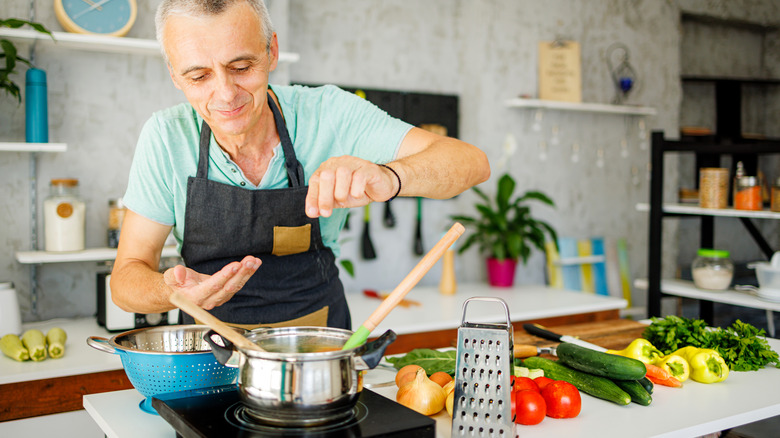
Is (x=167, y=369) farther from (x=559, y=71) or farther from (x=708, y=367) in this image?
(x=559, y=71)

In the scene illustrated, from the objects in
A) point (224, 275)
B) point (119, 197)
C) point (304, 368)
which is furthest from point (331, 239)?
point (119, 197)

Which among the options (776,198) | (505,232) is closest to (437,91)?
(505,232)

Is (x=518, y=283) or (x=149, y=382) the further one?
(x=518, y=283)

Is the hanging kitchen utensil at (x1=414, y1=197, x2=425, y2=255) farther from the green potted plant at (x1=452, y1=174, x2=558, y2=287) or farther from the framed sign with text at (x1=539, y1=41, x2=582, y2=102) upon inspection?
the framed sign with text at (x1=539, y1=41, x2=582, y2=102)

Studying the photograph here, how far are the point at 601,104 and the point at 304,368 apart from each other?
391 centimetres

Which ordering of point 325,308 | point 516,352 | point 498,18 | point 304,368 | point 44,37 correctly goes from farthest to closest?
point 498,18
point 44,37
point 325,308
point 516,352
point 304,368

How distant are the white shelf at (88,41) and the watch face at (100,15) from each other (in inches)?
2.6

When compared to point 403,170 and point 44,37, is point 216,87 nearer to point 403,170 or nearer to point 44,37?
point 403,170

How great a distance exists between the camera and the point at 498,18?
3971 mm

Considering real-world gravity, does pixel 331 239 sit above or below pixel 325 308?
above

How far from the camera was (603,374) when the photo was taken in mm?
1455

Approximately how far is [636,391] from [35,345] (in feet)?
6.47

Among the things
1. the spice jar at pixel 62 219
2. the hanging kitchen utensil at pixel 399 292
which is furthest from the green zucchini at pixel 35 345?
the hanging kitchen utensil at pixel 399 292

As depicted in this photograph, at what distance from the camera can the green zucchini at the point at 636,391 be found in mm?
1411
